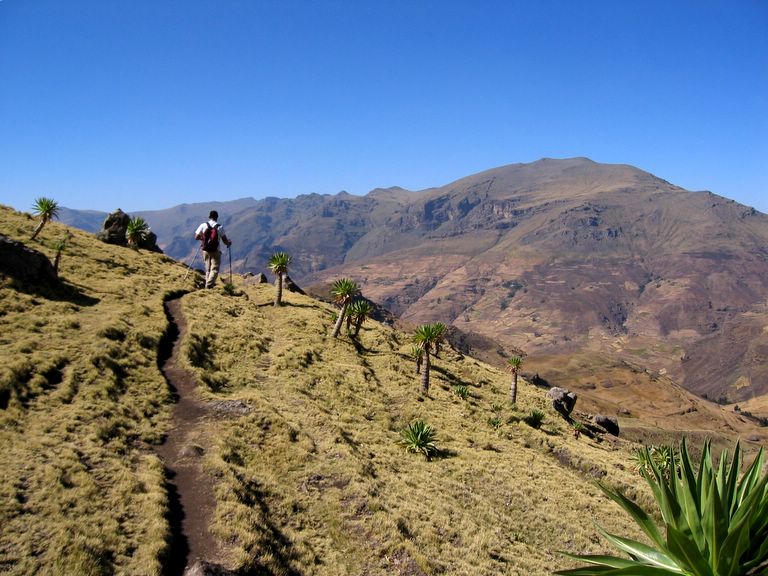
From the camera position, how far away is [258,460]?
18797 millimetres

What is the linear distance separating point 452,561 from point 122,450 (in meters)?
12.1

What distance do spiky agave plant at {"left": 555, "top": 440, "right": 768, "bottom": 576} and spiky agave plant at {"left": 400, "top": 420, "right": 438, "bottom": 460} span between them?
18525 mm

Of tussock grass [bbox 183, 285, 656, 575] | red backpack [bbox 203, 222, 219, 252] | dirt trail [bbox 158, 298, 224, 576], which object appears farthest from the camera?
red backpack [bbox 203, 222, 219, 252]

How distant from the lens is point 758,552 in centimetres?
682

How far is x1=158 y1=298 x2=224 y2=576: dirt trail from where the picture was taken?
1237 centimetres

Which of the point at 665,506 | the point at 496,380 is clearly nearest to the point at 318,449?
the point at 665,506

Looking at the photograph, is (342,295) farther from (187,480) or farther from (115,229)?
(115,229)

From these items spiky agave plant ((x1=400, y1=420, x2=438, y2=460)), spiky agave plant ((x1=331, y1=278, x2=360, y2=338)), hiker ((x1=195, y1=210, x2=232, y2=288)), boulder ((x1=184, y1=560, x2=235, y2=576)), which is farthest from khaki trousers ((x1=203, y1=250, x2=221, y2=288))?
boulder ((x1=184, y1=560, x2=235, y2=576))

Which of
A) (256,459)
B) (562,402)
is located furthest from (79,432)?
(562,402)

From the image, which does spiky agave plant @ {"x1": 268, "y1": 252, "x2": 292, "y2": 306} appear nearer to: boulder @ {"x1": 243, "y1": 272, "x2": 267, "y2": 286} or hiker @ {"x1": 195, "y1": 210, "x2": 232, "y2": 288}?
hiker @ {"x1": 195, "y1": 210, "x2": 232, "y2": 288}

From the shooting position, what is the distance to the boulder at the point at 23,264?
97.1ft

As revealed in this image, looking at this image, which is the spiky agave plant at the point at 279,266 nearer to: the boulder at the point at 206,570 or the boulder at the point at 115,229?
the boulder at the point at 115,229

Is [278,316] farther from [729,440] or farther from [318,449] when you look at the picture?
[729,440]

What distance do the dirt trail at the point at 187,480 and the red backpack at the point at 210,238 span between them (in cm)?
1084
